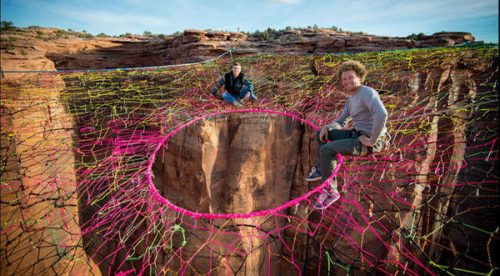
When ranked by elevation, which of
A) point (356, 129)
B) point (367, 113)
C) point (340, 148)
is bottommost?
point (340, 148)

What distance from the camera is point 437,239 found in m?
6.59

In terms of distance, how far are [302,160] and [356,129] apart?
15.6ft

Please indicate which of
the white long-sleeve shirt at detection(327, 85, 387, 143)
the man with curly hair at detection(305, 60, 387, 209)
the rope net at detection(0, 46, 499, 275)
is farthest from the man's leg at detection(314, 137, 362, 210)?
the rope net at detection(0, 46, 499, 275)

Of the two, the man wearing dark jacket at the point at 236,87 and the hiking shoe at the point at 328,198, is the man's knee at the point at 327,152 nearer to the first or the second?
the hiking shoe at the point at 328,198

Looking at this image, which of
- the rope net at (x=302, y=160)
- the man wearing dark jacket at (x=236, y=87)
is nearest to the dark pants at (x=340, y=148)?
the rope net at (x=302, y=160)

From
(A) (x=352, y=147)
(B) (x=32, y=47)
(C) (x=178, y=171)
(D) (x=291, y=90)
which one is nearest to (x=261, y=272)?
(C) (x=178, y=171)

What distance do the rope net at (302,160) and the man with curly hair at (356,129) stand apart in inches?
26.7

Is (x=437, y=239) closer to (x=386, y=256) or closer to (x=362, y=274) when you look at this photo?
(x=386, y=256)

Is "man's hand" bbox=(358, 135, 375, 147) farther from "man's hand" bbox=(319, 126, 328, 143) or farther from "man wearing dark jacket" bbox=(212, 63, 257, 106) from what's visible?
"man wearing dark jacket" bbox=(212, 63, 257, 106)

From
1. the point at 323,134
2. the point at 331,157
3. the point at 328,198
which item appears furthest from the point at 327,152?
the point at 328,198

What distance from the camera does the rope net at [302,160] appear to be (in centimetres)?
436

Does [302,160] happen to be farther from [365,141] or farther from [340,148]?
[365,141]

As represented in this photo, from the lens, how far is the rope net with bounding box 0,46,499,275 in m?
4.36

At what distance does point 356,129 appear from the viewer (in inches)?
128
